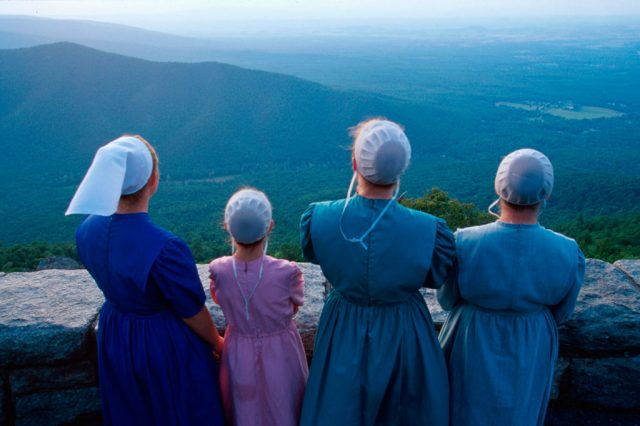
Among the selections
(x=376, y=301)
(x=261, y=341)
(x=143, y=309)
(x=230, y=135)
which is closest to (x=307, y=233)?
(x=376, y=301)

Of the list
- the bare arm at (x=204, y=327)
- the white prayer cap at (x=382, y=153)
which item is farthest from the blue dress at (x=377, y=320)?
the bare arm at (x=204, y=327)

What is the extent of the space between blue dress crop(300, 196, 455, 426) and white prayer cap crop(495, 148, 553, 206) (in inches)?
10.3

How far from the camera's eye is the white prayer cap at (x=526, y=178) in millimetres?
1876

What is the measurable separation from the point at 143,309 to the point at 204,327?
0.77 ft

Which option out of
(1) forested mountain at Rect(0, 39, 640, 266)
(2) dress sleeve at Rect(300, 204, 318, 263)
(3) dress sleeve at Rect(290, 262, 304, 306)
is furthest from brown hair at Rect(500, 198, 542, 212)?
(1) forested mountain at Rect(0, 39, 640, 266)

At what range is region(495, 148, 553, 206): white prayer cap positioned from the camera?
1.88 metres

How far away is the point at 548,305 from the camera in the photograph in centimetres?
210

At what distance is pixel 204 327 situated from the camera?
2.08 metres

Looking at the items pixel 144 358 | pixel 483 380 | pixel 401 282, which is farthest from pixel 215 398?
pixel 483 380

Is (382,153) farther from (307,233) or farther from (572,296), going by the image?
(572,296)

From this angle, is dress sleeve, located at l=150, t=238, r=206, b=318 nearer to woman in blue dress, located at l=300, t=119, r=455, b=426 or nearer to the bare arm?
the bare arm

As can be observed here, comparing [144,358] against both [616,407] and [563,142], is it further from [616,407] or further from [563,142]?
[563,142]

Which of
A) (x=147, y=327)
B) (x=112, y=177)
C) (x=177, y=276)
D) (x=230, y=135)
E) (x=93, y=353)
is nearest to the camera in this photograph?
(x=112, y=177)

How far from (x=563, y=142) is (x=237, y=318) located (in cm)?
5165
